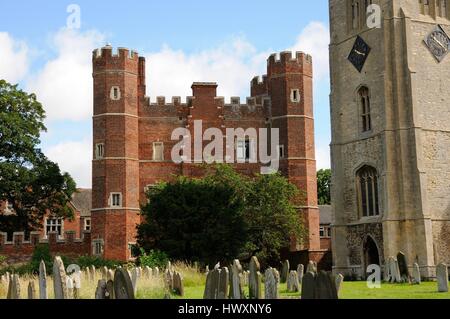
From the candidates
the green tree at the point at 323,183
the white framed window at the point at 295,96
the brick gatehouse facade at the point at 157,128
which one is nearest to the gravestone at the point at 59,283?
the brick gatehouse facade at the point at 157,128

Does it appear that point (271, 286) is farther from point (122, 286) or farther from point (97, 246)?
point (97, 246)

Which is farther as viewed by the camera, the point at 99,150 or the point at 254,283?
the point at 99,150

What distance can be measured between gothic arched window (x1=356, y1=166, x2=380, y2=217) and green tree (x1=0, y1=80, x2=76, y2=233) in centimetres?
2122

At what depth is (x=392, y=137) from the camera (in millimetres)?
33781

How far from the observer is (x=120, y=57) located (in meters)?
50.0

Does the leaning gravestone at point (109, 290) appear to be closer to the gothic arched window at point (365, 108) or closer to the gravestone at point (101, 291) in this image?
the gravestone at point (101, 291)

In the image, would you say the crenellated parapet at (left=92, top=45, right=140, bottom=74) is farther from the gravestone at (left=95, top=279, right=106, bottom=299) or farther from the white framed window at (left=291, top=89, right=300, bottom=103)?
the gravestone at (left=95, top=279, right=106, bottom=299)

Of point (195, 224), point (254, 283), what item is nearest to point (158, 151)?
point (195, 224)

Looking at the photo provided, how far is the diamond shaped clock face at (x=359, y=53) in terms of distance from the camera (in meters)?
36.1

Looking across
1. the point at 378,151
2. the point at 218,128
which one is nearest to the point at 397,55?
the point at 378,151

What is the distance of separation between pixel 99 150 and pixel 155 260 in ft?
62.6

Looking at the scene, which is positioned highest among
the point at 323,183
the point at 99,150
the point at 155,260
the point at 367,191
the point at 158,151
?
the point at 323,183

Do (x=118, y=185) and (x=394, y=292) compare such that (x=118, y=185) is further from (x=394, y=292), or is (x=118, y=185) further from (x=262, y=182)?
(x=394, y=292)
